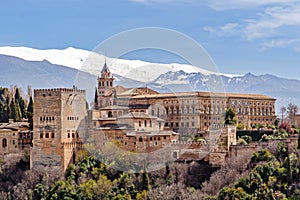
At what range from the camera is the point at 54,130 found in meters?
33.3

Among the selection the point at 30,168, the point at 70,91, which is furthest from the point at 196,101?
the point at 30,168

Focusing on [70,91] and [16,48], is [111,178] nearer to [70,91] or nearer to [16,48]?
[70,91]

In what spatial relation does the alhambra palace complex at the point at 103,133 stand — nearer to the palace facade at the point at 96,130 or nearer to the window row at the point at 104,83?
the palace facade at the point at 96,130

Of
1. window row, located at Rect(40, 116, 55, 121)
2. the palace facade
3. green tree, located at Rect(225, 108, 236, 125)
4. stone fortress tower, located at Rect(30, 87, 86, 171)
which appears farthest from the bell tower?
window row, located at Rect(40, 116, 55, 121)

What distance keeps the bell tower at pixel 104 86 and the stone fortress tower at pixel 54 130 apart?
966cm

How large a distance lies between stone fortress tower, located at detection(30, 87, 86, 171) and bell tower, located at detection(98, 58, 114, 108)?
966 cm

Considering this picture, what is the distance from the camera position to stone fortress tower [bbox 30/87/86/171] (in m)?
33.1

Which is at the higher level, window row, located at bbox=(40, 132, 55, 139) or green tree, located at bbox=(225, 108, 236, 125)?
green tree, located at bbox=(225, 108, 236, 125)

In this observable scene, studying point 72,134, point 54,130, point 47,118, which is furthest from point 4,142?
point 72,134

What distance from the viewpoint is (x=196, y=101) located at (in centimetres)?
4053

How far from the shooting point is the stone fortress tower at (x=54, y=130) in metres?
33.1

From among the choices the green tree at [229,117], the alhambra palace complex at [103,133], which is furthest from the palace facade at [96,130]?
the green tree at [229,117]

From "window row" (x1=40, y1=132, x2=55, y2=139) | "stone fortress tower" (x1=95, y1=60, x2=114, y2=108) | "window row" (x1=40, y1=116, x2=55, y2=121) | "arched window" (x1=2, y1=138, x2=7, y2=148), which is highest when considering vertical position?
"stone fortress tower" (x1=95, y1=60, x2=114, y2=108)

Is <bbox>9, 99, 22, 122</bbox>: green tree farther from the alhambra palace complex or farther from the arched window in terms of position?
the alhambra palace complex
